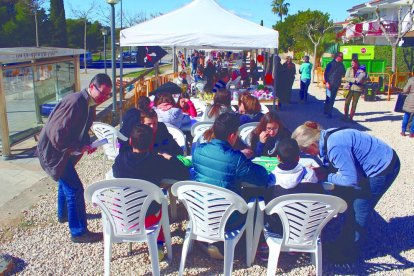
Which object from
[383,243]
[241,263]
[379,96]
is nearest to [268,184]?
[241,263]

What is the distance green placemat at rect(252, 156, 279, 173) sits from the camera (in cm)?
401

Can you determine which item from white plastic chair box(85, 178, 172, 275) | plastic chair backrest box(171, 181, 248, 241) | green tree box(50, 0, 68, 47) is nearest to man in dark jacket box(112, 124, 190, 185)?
white plastic chair box(85, 178, 172, 275)

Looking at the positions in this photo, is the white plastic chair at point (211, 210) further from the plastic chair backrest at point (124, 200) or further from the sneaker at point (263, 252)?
the sneaker at point (263, 252)

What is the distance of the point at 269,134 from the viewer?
463cm

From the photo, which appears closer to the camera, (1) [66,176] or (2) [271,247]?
(2) [271,247]

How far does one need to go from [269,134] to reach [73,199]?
86.8 inches

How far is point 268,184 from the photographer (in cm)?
344

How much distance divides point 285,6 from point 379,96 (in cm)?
6259

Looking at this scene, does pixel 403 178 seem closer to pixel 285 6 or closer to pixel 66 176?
pixel 66 176

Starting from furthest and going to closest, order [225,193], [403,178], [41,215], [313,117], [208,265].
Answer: [313,117] < [403,178] < [41,215] < [208,265] < [225,193]

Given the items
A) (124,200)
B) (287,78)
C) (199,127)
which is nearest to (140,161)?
(124,200)

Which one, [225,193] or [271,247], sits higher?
[225,193]

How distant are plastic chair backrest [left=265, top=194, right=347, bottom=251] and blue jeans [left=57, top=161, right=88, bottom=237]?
6.39ft

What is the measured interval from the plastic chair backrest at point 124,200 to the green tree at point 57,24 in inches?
1408
